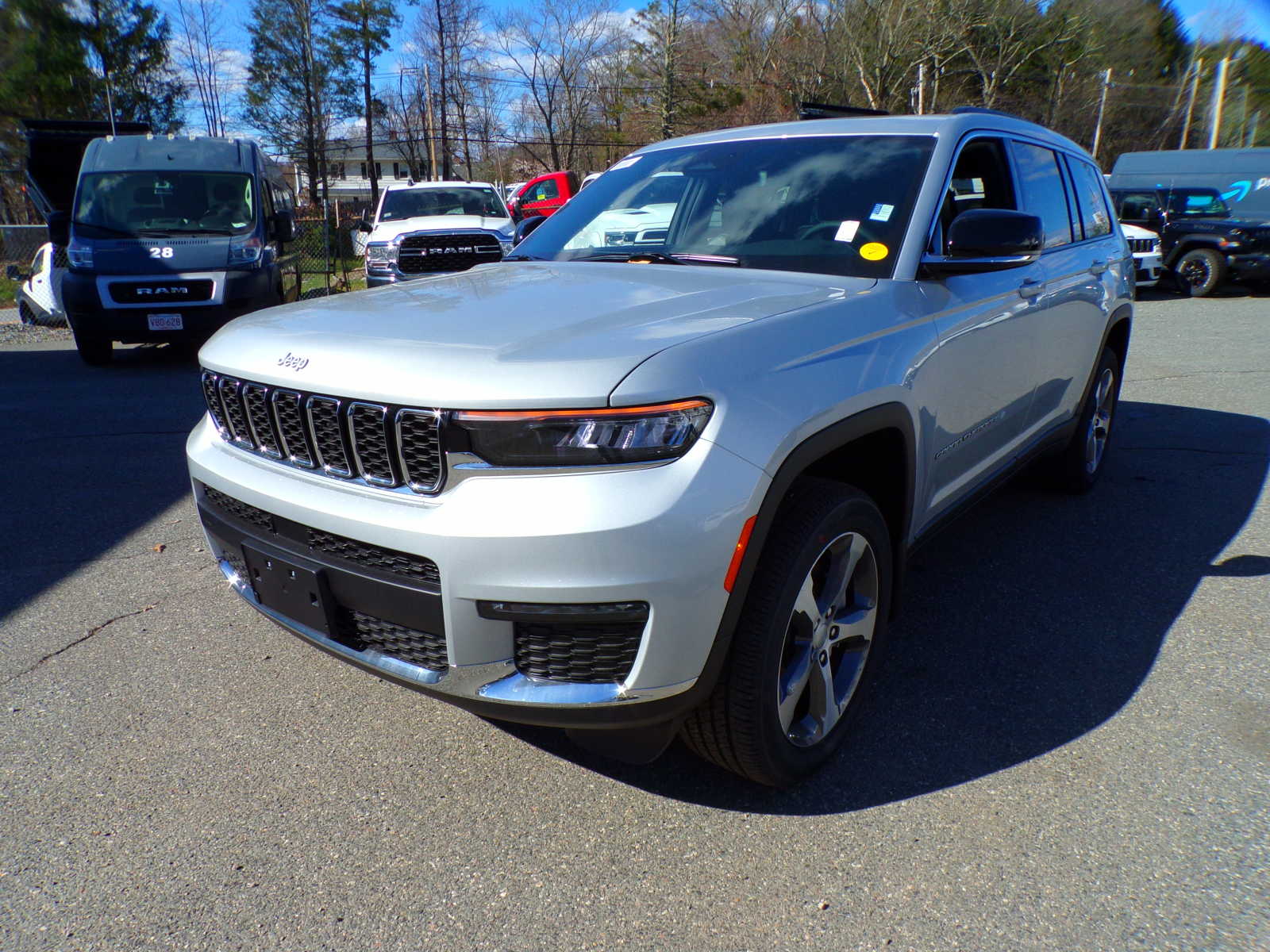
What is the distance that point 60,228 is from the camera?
32.3 feet

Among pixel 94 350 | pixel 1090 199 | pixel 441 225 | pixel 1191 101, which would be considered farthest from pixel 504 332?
pixel 1191 101

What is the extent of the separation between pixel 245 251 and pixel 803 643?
29.9ft

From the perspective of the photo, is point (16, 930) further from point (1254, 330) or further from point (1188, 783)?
point (1254, 330)

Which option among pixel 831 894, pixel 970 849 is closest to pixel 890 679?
pixel 970 849

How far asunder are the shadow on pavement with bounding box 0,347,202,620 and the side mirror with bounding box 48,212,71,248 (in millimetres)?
1368

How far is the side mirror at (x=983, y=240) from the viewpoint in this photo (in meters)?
2.79

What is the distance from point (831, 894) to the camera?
2.15 metres

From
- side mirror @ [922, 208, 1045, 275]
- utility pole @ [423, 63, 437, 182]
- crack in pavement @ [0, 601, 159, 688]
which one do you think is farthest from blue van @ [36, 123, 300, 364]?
utility pole @ [423, 63, 437, 182]

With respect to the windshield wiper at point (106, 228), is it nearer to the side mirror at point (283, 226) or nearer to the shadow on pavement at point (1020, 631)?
the side mirror at point (283, 226)

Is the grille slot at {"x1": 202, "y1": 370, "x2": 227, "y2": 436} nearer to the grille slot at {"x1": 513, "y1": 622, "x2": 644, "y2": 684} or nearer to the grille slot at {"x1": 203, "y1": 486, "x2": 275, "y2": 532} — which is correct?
the grille slot at {"x1": 203, "y1": 486, "x2": 275, "y2": 532}

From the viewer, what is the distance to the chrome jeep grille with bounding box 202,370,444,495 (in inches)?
81.2

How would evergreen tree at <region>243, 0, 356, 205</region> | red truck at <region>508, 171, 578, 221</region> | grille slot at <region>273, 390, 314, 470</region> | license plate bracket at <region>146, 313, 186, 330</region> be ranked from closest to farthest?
1. grille slot at <region>273, 390, 314, 470</region>
2. license plate bracket at <region>146, 313, 186, 330</region>
3. red truck at <region>508, 171, 578, 221</region>
4. evergreen tree at <region>243, 0, 356, 205</region>

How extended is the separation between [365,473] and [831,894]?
4.88 feet

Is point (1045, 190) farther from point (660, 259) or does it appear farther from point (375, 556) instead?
point (375, 556)
